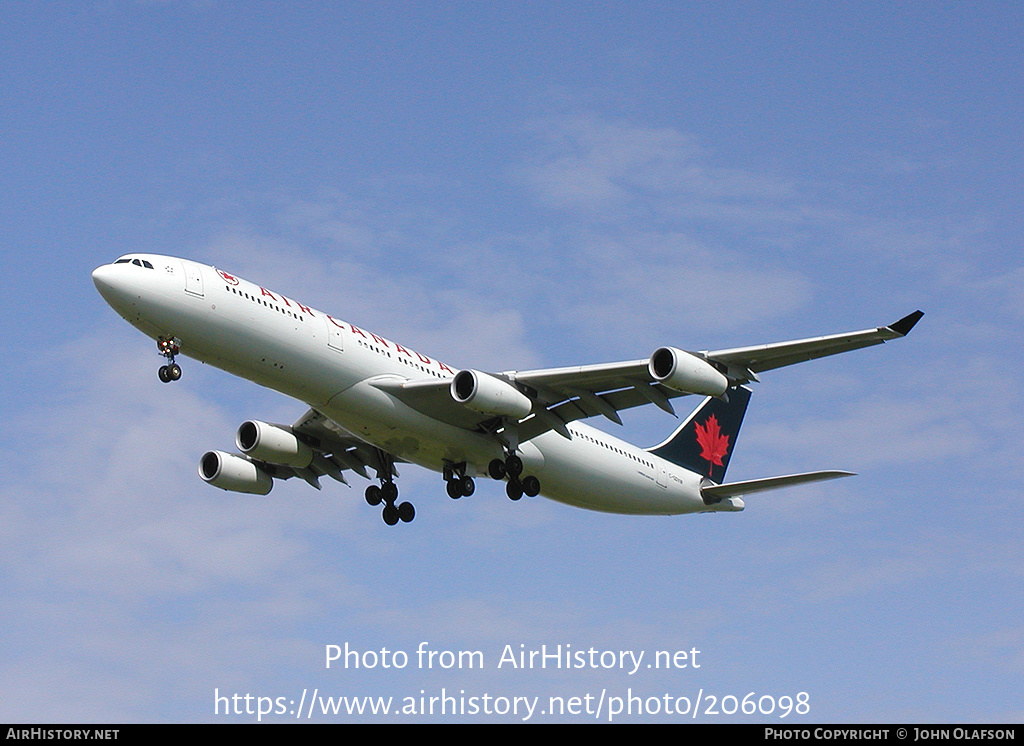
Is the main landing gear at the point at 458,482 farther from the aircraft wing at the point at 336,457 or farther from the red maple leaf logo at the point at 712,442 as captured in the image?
the red maple leaf logo at the point at 712,442

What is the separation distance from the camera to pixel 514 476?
34938mm

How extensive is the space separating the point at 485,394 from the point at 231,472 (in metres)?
10.5

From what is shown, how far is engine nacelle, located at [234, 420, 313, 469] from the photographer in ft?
119

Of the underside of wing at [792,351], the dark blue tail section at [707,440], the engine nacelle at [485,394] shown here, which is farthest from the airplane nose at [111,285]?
the dark blue tail section at [707,440]

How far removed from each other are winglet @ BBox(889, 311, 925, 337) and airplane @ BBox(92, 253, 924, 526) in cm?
4

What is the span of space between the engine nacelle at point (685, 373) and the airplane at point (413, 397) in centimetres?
4

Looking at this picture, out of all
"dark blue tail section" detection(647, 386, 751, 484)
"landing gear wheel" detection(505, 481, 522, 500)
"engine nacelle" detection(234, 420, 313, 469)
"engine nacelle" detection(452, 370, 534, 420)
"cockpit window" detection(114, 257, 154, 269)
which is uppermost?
"dark blue tail section" detection(647, 386, 751, 484)

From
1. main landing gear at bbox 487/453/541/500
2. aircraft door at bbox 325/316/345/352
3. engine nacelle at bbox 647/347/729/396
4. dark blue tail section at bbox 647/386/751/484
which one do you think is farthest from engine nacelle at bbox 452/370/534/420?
dark blue tail section at bbox 647/386/751/484

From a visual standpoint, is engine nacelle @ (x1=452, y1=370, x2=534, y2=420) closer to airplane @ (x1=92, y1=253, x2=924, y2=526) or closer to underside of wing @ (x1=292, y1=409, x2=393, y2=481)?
airplane @ (x1=92, y1=253, x2=924, y2=526)

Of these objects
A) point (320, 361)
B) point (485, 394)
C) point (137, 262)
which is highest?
point (137, 262)

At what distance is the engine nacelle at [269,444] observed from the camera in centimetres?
3625

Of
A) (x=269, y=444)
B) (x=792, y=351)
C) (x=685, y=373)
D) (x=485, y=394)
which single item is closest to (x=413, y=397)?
(x=485, y=394)

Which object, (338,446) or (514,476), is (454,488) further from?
(338,446)
